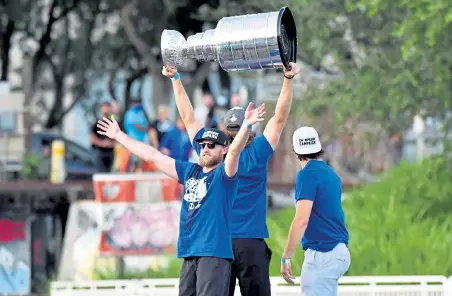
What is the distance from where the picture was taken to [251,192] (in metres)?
10.0

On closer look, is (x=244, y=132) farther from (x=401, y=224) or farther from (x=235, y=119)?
(x=401, y=224)

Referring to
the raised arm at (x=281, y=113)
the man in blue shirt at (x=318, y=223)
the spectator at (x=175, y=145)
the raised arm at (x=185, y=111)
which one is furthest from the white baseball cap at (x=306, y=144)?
the spectator at (x=175, y=145)

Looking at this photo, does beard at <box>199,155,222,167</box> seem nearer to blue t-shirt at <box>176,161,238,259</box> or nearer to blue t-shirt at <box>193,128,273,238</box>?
blue t-shirt at <box>176,161,238,259</box>

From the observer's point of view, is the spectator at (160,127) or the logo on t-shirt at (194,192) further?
the spectator at (160,127)

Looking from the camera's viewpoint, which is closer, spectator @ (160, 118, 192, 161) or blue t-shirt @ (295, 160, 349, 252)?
blue t-shirt @ (295, 160, 349, 252)

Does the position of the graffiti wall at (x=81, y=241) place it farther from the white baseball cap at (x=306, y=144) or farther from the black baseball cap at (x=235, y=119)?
the white baseball cap at (x=306, y=144)

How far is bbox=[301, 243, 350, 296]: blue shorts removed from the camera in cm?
964

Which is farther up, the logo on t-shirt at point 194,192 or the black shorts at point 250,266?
the logo on t-shirt at point 194,192

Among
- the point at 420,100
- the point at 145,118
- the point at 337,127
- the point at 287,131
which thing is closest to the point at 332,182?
the point at 420,100

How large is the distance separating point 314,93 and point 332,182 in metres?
15.8

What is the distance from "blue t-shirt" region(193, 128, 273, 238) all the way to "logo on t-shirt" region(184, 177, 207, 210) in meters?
0.47

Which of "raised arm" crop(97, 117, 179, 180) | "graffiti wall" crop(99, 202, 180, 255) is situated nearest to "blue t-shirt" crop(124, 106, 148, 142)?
"graffiti wall" crop(99, 202, 180, 255)

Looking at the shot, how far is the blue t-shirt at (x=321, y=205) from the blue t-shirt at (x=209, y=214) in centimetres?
50

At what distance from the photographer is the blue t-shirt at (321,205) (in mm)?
9625
